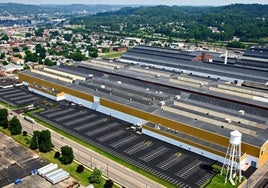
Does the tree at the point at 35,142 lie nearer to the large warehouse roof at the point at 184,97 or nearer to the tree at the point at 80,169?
the tree at the point at 80,169

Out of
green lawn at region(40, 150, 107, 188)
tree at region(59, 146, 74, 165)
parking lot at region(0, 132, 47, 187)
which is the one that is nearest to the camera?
green lawn at region(40, 150, 107, 188)

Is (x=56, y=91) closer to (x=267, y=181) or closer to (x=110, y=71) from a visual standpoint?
(x=110, y=71)

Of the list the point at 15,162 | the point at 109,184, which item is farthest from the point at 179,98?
the point at 15,162

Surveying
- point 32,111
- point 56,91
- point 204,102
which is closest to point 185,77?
point 204,102

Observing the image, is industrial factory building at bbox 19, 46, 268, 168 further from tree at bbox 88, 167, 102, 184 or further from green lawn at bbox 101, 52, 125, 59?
green lawn at bbox 101, 52, 125, 59

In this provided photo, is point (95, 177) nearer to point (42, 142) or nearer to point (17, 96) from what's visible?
point (42, 142)

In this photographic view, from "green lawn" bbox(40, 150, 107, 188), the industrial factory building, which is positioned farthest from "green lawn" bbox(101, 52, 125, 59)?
"green lawn" bbox(40, 150, 107, 188)
